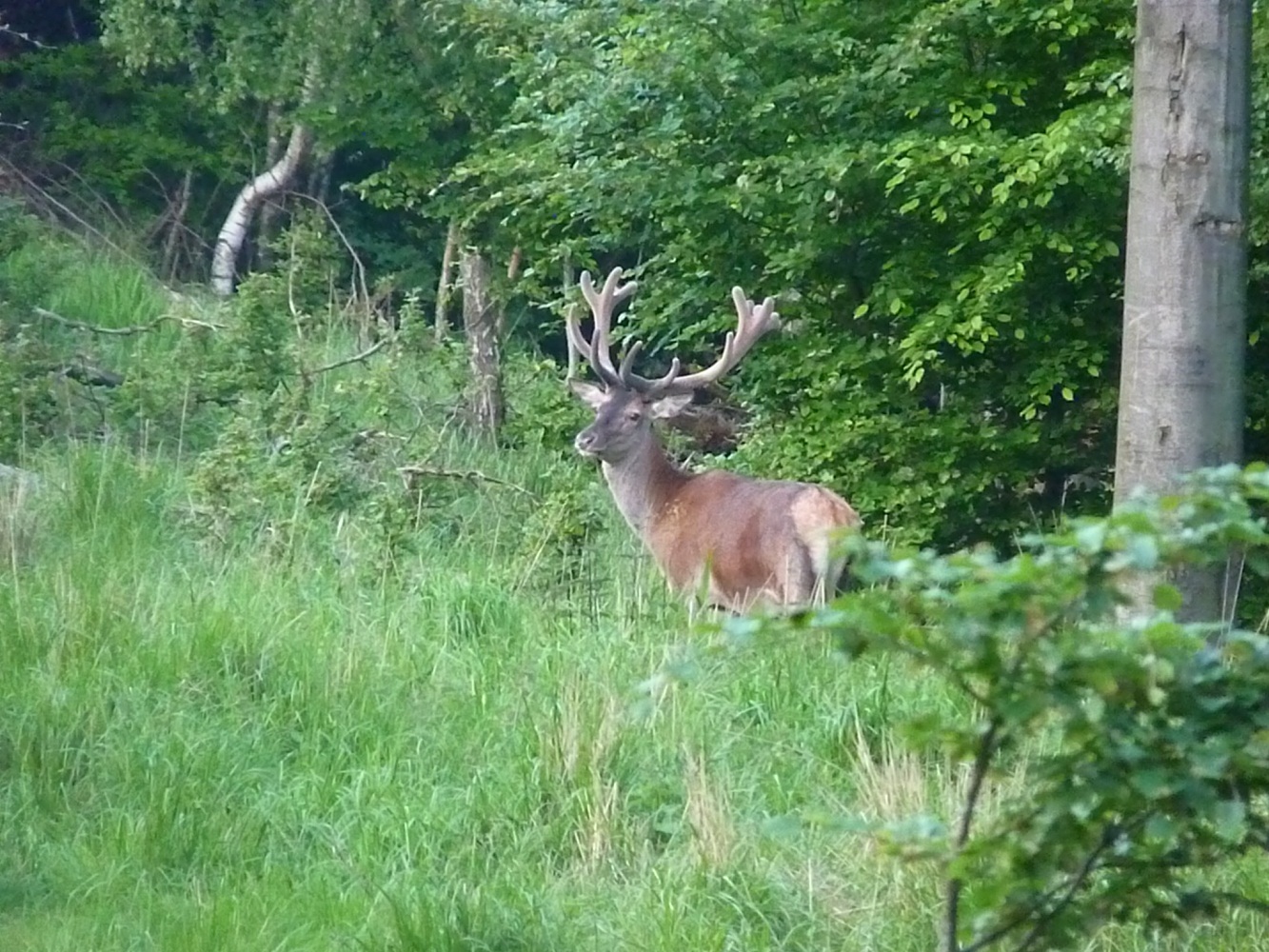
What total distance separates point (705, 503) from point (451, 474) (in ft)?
5.61

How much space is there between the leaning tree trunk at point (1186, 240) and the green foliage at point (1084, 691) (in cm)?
309

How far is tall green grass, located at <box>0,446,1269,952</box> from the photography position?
5.02 meters

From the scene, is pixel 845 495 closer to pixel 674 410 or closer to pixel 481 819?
pixel 674 410

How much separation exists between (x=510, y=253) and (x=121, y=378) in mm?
3020

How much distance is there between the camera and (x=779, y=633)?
9.16ft

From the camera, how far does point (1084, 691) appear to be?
263cm

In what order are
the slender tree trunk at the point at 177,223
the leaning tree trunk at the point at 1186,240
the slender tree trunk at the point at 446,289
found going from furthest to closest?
the slender tree trunk at the point at 177,223 → the slender tree trunk at the point at 446,289 → the leaning tree trunk at the point at 1186,240

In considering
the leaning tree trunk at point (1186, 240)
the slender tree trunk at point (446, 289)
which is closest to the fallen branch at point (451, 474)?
the slender tree trunk at point (446, 289)

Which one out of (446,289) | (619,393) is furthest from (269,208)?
(619,393)

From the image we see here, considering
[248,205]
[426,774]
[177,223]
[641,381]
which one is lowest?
[426,774]

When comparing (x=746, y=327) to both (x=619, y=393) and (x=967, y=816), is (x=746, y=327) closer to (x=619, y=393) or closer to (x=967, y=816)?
(x=619, y=393)

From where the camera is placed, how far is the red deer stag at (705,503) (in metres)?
8.41

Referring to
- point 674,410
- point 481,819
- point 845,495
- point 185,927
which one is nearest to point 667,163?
point 674,410

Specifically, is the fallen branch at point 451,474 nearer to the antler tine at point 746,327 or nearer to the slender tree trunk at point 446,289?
the antler tine at point 746,327
